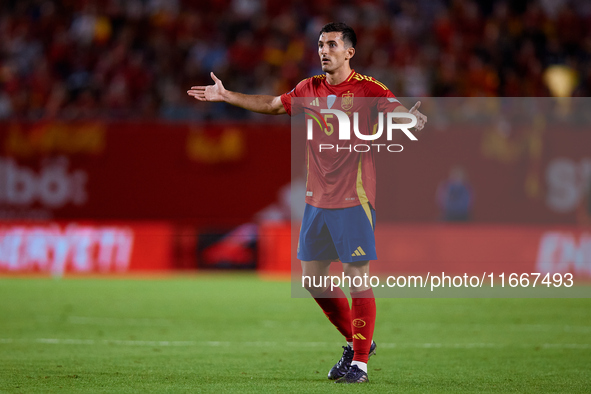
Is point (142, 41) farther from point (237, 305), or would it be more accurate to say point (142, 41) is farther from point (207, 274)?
point (237, 305)

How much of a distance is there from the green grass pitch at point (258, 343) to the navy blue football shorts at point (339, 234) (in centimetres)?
96

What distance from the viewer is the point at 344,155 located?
254 inches

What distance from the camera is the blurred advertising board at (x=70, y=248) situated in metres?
17.0

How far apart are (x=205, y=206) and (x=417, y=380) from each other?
12685 millimetres

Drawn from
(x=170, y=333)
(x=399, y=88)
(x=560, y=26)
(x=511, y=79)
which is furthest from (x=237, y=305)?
(x=560, y=26)

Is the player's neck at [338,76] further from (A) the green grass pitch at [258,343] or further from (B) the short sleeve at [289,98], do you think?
(A) the green grass pitch at [258,343]

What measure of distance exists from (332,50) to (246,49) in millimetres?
13899

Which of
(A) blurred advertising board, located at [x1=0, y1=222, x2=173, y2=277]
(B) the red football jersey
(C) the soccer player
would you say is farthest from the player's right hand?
(A) blurred advertising board, located at [x1=0, y1=222, x2=173, y2=277]

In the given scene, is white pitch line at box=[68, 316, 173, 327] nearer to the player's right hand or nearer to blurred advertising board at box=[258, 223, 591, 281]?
the player's right hand

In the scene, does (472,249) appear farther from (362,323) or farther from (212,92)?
(212,92)

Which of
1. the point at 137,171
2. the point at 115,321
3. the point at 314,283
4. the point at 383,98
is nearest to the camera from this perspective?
the point at 383,98

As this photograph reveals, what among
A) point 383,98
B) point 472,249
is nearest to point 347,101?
point 383,98

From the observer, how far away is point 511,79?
18875 mm

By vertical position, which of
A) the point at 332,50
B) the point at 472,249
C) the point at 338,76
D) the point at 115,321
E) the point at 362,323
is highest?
the point at 332,50
